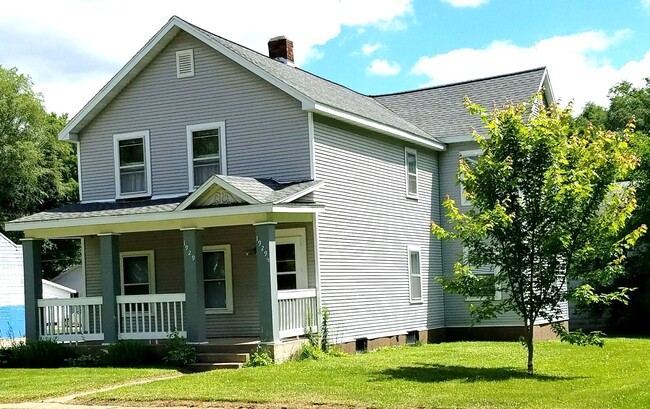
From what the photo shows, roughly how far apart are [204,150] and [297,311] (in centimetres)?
505

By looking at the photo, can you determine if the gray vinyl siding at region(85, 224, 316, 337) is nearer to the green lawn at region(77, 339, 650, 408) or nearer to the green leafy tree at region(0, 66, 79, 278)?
the green lawn at region(77, 339, 650, 408)

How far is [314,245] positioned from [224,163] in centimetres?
317

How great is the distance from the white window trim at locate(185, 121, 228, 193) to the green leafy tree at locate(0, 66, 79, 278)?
1397 inches

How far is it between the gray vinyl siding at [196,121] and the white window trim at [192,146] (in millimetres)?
111

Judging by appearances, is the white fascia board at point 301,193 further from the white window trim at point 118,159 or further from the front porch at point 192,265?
the white window trim at point 118,159

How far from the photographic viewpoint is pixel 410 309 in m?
26.1

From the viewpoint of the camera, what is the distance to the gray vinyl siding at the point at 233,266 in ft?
73.5

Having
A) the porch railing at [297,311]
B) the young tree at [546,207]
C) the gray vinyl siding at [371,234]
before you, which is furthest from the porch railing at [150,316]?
the young tree at [546,207]

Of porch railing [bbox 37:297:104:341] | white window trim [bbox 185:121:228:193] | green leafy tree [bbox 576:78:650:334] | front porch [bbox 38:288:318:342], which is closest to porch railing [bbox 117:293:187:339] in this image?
front porch [bbox 38:288:318:342]

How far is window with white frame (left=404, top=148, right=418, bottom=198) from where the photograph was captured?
1046 inches

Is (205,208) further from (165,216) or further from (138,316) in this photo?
(138,316)

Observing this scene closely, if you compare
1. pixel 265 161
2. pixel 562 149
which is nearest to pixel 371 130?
pixel 265 161

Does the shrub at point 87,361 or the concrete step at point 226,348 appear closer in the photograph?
the concrete step at point 226,348

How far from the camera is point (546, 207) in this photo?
16.8 meters
